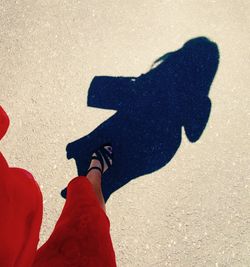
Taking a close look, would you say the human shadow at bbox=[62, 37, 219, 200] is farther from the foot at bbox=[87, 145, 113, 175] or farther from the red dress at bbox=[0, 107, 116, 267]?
the red dress at bbox=[0, 107, 116, 267]

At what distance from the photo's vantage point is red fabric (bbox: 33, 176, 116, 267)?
154 cm

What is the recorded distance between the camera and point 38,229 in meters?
1.58

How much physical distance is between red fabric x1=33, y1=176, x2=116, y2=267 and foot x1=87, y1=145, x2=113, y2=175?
0.75 metres

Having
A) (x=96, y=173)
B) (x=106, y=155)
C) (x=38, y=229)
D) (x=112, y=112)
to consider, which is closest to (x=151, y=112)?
(x=112, y=112)

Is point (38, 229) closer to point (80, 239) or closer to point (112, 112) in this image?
point (80, 239)

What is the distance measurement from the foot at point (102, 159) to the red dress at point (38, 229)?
2.51ft

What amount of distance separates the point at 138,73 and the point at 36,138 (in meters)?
1.22

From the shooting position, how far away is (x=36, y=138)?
297 centimetres

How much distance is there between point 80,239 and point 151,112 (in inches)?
64.5

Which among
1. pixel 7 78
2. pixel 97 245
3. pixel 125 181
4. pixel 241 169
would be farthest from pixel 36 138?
pixel 241 169

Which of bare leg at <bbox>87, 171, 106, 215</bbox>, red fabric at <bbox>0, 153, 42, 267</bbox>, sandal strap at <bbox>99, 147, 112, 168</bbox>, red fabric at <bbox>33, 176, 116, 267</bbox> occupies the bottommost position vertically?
bare leg at <bbox>87, 171, 106, 215</bbox>

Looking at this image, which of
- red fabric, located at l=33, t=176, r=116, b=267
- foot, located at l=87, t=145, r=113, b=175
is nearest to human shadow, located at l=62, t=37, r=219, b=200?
foot, located at l=87, t=145, r=113, b=175

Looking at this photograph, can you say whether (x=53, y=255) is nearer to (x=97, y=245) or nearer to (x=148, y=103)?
(x=97, y=245)

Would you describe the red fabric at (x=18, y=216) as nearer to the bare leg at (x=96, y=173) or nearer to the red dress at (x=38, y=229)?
the red dress at (x=38, y=229)
